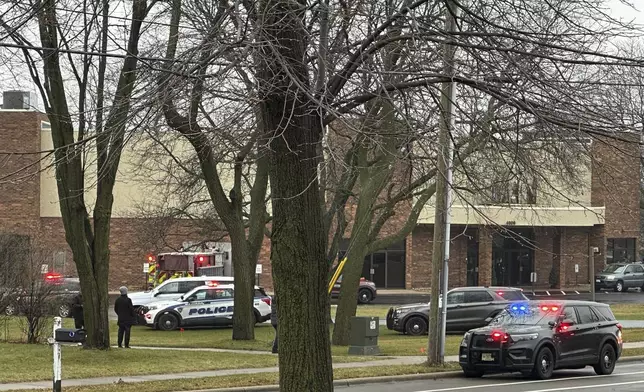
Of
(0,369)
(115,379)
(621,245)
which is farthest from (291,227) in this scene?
(621,245)

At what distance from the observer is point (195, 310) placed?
3369cm

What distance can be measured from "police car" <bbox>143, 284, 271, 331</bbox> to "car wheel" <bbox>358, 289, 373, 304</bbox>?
591 inches

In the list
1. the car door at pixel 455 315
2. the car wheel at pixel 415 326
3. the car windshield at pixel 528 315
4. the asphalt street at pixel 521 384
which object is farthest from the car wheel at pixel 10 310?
the car door at pixel 455 315

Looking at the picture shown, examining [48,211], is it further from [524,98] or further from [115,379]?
[524,98]

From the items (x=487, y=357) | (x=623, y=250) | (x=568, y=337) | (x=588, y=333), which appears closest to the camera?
(x=487, y=357)

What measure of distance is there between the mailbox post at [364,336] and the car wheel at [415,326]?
24.0ft

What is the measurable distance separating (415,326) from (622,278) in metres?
30.9

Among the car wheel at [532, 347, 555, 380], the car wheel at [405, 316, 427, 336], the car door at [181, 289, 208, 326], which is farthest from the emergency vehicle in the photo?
the car wheel at [532, 347, 555, 380]

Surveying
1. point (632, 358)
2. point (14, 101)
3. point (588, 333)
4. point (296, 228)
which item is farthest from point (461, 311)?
point (14, 101)

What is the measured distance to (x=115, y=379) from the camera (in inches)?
717

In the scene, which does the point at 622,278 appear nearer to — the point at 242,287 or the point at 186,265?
the point at 186,265

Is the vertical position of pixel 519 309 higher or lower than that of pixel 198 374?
higher

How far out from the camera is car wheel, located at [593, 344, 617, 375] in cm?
2144

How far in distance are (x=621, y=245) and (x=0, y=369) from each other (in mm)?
53178
